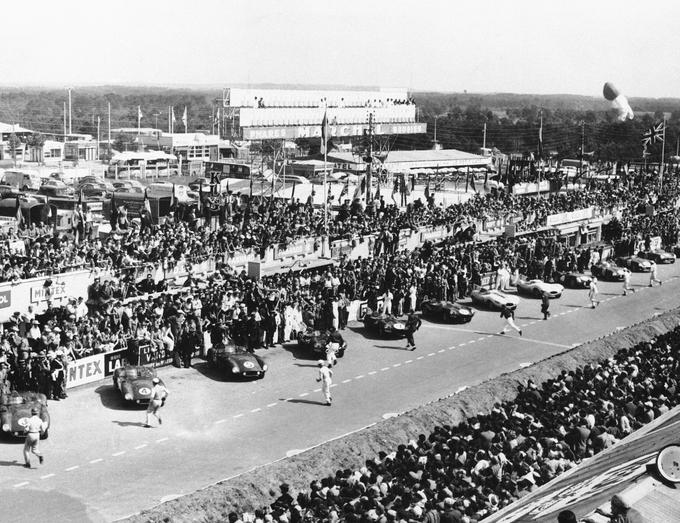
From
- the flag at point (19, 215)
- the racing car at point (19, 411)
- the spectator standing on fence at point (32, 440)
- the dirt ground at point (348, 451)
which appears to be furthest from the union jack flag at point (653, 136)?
the spectator standing on fence at point (32, 440)

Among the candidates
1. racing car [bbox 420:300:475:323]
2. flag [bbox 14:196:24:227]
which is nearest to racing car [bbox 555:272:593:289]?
racing car [bbox 420:300:475:323]

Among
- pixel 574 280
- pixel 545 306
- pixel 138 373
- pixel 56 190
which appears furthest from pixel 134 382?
pixel 56 190

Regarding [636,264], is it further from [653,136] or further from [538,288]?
[653,136]

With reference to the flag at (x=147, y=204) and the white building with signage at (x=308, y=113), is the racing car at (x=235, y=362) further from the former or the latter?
the white building with signage at (x=308, y=113)

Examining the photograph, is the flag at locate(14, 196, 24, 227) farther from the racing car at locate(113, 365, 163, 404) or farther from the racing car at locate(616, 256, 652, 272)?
the racing car at locate(616, 256, 652, 272)

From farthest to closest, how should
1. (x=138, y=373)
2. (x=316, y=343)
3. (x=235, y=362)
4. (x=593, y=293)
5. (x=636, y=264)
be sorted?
(x=636, y=264)
(x=593, y=293)
(x=316, y=343)
(x=235, y=362)
(x=138, y=373)

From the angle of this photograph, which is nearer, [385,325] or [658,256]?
[385,325]
